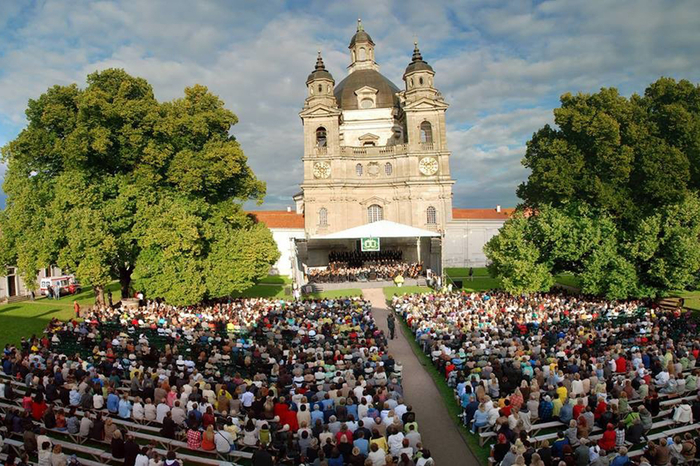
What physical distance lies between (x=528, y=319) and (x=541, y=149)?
1199 centimetres

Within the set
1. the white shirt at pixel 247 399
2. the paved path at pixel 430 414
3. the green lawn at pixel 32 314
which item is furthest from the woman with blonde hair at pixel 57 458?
the green lawn at pixel 32 314

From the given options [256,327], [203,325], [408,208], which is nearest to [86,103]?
[203,325]

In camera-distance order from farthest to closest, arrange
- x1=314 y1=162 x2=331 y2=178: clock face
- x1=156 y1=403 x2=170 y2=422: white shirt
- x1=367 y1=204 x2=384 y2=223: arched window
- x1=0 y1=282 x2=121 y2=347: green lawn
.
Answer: x1=367 y1=204 x2=384 y2=223: arched window, x1=314 y1=162 x2=331 y2=178: clock face, x1=0 y1=282 x2=121 y2=347: green lawn, x1=156 y1=403 x2=170 y2=422: white shirt

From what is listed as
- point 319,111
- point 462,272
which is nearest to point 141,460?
point 462,272

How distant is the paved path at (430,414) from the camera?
9695mm

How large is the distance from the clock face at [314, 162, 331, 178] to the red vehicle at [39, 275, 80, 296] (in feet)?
75.0

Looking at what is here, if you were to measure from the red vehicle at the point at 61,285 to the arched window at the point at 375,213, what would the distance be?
1037 inches

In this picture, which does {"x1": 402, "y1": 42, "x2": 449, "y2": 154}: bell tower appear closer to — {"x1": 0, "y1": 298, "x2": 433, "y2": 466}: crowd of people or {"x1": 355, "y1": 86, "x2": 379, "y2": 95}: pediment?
{"x1": 355, "y1": 86, "x2": 379, "y2": 95}: pediment

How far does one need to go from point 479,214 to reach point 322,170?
18689 mm

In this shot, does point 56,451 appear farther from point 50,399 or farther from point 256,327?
point 256,327

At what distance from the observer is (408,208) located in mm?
44719

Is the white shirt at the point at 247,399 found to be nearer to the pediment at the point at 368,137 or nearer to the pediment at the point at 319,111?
the pediment at the point at 319,111

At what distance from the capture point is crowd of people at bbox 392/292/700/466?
8312 mm

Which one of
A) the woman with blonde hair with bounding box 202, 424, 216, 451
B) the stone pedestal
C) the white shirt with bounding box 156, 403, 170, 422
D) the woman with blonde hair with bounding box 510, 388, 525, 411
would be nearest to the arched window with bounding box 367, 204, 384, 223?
the stone pedestal
